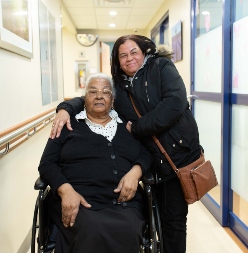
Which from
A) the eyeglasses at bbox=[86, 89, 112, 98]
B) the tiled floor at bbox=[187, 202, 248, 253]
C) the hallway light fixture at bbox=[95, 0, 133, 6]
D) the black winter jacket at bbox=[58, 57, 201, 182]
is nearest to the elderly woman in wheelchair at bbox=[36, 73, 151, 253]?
the eyeglasses at bbox=[86, 89, 112, 98]

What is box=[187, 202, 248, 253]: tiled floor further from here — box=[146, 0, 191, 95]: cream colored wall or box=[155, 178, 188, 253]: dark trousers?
box=[146, 0, 191, 95]: cream colored wall

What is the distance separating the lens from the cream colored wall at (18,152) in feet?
6.08

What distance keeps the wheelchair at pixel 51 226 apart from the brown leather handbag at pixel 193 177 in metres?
0.16

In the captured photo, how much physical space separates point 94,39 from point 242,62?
6.16 meters

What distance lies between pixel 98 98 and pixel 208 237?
4.92ft

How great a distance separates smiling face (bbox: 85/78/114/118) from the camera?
67.5 inches

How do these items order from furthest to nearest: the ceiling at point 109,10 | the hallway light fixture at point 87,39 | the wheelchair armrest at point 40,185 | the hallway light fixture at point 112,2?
the hallway light fixture at point 87,39 < the ceiling at point 109,10 < the hallway light fixture at point 112,2 < the wheelchair armrest at point 40,185

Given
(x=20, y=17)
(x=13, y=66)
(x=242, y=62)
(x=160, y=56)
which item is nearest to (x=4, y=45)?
(x=13, y=66)

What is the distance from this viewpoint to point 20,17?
223cm

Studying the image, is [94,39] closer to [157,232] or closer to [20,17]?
[20,17]

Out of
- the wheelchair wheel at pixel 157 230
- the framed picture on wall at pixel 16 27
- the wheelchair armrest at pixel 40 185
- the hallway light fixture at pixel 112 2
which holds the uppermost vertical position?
the hallway light fixture at pixel 112 2

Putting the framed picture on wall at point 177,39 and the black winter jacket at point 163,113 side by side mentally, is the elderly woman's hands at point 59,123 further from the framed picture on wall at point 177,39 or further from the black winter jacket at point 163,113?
the framed picture on wall at point 177,39

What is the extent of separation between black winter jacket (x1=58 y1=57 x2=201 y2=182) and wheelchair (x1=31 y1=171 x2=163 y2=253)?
0.16 m

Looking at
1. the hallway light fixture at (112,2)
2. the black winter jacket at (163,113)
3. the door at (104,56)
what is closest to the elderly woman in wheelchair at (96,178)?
the black winter jacket at (163,113)
